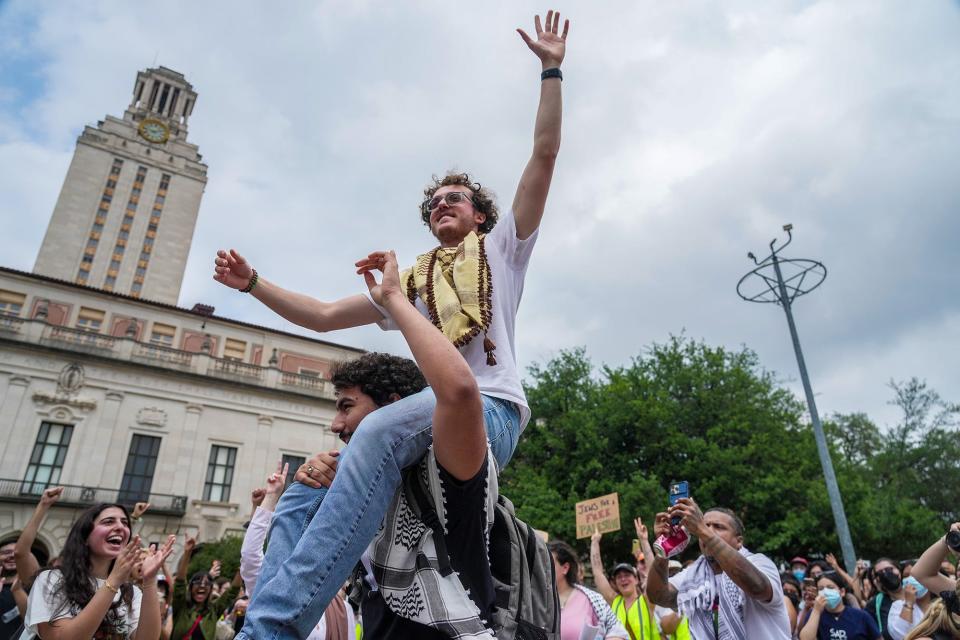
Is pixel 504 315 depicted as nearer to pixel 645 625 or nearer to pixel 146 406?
→ pixel 645 625

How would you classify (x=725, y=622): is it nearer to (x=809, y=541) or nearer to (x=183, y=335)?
(x=809, y=541)

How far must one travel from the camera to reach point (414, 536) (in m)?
1.90

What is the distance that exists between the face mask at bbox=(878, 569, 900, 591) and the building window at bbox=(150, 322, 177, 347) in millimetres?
38069

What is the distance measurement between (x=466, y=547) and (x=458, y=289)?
1012mm

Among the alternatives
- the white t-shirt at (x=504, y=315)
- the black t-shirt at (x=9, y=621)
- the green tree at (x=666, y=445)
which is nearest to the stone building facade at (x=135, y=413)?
the green tree at (x=666, y=445)

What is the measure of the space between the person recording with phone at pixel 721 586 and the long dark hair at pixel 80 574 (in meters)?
3.73

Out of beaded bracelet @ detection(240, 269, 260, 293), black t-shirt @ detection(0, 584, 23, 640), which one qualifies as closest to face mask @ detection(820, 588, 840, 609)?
beaded bracelet @ detection(240, 269, 260, 293)

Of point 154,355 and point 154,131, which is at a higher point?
point 154,131

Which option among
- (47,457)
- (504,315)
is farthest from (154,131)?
(504,315)

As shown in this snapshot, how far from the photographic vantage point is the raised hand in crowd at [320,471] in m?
2.18

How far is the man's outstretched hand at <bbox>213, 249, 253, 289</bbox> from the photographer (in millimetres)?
2812

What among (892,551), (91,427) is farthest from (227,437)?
(892,551)

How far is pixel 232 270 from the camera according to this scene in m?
2.84

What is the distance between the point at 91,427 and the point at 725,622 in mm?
34347
